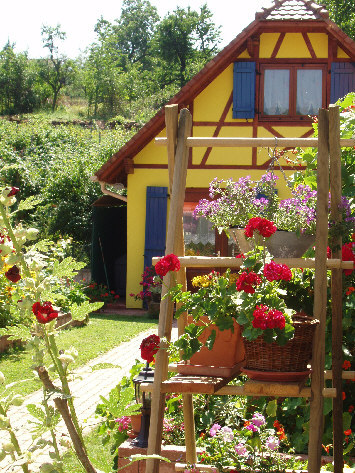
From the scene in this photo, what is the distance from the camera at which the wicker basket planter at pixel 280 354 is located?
8.62ft

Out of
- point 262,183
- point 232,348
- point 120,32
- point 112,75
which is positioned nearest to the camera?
point 232,348

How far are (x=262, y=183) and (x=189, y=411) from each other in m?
1.12

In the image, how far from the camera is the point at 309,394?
2.69 m

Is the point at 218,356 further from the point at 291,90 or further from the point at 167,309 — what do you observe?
the point at 291,90

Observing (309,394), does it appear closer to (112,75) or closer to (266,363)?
(266,363)

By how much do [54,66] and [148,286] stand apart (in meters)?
33.0

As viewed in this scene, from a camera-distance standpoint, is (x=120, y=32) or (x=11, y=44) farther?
(x=120, y=32)

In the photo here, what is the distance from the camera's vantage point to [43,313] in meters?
1.71

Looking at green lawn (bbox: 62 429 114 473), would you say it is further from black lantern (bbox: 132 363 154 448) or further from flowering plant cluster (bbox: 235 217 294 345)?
flowering plant cluster (bbox: 235 217 294 345)

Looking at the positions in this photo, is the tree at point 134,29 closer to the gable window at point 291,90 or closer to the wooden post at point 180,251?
the gable window at point 291,90

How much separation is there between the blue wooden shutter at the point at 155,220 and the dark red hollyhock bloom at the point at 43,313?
10.4m

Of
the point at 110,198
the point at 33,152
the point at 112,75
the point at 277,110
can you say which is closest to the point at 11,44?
the point at 112,75

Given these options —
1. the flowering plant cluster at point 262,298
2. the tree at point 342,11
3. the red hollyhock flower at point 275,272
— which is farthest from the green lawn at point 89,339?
the tree at point 342,11

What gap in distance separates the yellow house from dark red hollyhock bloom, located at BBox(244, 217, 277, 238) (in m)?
8.93
